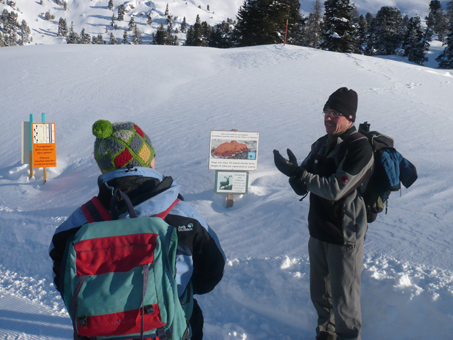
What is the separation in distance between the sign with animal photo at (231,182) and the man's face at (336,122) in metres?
2.25

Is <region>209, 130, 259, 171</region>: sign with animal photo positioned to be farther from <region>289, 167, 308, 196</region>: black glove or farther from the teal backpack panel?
the teal backpack panel

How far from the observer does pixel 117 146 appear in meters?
1.36

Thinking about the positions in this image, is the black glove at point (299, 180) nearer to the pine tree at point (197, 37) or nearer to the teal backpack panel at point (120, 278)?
the teal backpack panel at point (120, 278)

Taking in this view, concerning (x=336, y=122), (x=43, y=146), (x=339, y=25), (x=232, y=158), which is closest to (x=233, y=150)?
(x=232, y=158)

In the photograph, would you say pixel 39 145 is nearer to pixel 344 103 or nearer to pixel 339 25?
pixel 344 103

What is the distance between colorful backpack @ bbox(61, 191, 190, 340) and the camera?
1.12 metres

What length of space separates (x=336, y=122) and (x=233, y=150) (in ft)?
7.22

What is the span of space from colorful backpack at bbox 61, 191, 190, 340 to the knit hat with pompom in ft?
0.98

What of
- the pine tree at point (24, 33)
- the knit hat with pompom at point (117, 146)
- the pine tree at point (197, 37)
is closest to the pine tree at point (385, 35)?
the pine tree at point (197, 37)

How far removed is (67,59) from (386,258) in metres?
14.8

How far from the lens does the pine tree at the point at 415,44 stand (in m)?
34.6

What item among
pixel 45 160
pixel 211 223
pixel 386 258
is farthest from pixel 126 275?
pixel 45 160

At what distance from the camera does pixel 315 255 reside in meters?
2.27

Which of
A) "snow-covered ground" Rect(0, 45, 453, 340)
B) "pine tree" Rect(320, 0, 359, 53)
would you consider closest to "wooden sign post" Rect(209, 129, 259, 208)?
"snow-covered ground" Rect(0, 45, 453, 340)
